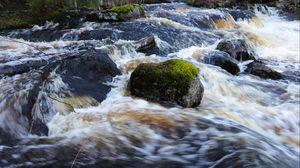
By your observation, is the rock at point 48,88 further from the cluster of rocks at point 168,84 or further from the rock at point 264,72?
the rock at point 264,72

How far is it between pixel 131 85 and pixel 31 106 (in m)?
1.99

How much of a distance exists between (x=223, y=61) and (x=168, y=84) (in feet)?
11.6

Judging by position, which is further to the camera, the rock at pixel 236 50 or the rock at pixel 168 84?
the rock at pixel 236 50

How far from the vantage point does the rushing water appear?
14.5ft

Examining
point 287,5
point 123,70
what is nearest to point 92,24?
point 123,70

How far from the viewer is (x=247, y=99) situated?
7742 millimetres

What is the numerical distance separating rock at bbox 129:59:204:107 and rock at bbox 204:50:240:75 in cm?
289

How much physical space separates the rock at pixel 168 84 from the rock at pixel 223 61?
289cm

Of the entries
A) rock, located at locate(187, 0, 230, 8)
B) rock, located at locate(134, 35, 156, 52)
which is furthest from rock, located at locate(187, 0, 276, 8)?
rock, located at locate(134, 35, 156, 52)

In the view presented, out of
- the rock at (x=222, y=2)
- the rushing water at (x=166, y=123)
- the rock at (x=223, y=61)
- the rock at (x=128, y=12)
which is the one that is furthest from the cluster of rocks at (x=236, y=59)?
the rock at (x=222, y=2)

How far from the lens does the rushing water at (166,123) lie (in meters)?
4.41

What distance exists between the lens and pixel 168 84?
6.50m

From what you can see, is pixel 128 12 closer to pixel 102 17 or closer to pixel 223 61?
pixel 102 17

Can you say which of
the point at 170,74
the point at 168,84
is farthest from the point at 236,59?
the point at 168,84
